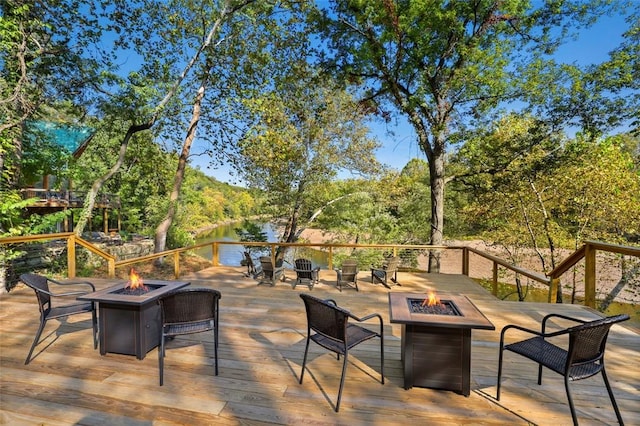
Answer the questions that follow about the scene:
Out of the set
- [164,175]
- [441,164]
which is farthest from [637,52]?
[164,175]

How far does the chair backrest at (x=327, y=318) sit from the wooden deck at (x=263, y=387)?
47 cm

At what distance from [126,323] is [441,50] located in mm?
9004

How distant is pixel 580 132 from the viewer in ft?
29.1

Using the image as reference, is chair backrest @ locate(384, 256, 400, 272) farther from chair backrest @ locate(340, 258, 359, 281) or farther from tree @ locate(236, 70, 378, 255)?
tree @ locate(236, 70, 378, 255)

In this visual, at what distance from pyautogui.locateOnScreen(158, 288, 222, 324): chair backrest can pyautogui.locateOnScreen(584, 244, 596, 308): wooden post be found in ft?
15.0

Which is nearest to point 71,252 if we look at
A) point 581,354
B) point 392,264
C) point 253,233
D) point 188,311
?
point 188,311

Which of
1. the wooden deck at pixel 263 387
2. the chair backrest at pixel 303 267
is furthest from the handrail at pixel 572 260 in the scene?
the chair backrest at pixel 303 267

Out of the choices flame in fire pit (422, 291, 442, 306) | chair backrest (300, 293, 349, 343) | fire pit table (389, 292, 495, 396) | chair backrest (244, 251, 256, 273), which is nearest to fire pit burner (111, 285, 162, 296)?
chair backrest (300, 293, 349, 343)

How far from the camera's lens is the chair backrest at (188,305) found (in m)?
2.50

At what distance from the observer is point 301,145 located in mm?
11625

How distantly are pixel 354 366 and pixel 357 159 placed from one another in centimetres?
1065

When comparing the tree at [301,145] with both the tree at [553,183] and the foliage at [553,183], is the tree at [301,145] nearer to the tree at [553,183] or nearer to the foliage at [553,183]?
the foliage at [553,183]

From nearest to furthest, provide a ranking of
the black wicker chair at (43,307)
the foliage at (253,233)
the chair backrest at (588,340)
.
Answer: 1. the chair backrest at (588,340)
2. the black wicker chair at (43,307)
3. the foliage at (253,233)

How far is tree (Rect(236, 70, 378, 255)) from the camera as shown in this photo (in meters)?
10.4
